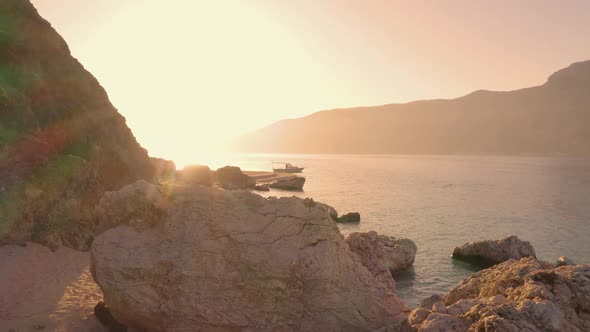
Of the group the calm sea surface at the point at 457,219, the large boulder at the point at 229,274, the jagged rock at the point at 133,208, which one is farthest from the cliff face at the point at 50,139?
the calm sea surface at the point at 457,219

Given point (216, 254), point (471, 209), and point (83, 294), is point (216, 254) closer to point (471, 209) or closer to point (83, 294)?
point (83, 294)

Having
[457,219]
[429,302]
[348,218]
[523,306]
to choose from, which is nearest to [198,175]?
[348,218]

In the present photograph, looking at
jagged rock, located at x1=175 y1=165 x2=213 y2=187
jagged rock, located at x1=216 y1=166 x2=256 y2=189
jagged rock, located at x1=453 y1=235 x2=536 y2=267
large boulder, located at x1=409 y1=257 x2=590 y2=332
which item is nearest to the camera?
large boulder, located at x1=409 y1=257 x2=590 y2=332

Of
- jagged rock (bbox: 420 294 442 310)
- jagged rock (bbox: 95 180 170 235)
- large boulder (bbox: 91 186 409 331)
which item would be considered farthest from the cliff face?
jagged rock (bbox: 420 294 442 310)

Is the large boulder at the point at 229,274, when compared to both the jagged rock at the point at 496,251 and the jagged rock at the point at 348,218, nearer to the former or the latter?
the jagged rock at the point at 496,251

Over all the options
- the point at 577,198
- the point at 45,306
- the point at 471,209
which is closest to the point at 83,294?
the point at 45,306

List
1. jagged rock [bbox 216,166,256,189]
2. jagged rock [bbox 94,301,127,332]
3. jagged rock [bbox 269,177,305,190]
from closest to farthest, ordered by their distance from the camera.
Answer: jagged rock [bbox 94,301,127,332]
jagged rock [bbox 216,166,256,189]
jagged rock [bbox 269,177,305,190]

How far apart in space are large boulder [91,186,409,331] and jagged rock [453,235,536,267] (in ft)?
46.5

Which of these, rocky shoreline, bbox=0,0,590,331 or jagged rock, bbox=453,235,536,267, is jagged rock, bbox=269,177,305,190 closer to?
jagged rock, bbox=453,235,536,267

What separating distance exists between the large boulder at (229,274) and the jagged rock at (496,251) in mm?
14176

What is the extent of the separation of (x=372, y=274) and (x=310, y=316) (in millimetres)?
3715

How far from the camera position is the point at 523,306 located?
343 inches

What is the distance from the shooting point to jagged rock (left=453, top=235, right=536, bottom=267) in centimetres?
2294

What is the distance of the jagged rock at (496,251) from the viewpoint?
22938 millimetres
